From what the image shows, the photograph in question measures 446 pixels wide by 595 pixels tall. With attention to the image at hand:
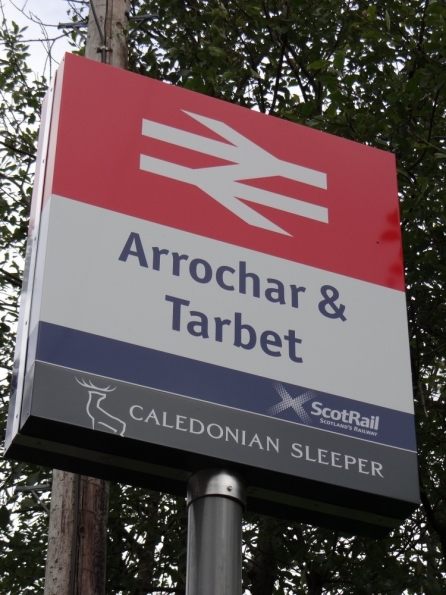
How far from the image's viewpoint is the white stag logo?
133 inches

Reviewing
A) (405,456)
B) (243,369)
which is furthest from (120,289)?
(405,456)

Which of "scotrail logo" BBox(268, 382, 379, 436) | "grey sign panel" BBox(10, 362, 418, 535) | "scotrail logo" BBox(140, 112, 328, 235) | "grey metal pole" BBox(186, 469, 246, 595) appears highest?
"scotrail logo" BBox(140, 112, 328, 235)

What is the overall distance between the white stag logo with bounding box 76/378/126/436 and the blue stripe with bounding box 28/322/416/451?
0.07 meters

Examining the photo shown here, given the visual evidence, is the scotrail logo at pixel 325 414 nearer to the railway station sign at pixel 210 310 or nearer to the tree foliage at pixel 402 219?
the railway station sign at pixel 210 310

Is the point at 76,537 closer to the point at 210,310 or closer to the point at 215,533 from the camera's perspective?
the point at 210,310

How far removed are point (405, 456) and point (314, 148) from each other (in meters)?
1.53

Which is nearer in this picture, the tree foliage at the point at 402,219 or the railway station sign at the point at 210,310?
the railway station sign at the point at 210,310

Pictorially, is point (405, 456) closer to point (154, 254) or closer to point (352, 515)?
point (352, 515)

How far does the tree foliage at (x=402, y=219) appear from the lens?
775 cm

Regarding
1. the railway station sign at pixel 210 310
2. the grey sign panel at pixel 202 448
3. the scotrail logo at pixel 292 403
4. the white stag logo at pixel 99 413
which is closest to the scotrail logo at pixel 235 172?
the railway station sign at pixel 210 310

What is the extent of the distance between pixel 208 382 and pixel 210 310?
0.32 m

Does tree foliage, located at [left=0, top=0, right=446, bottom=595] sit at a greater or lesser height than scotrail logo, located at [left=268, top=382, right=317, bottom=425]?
greater

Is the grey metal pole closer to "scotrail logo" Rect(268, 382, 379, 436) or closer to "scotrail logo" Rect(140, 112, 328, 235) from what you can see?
"scotrail logo" Rect(268, 382, 379, 436)

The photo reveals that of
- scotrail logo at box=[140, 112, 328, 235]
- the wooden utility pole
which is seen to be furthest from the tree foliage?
scotrail logo at box=[140, 112, 328, 235]
